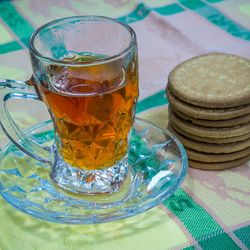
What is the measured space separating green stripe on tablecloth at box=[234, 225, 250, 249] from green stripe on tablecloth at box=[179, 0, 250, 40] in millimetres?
518

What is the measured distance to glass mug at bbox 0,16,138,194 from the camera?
23.4 inches

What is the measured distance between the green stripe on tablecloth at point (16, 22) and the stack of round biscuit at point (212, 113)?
0.46 meters

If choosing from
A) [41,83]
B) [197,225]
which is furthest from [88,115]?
[197,225]

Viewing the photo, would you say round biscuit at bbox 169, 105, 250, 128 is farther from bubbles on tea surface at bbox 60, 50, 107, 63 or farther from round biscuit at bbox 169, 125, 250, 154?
bubbles on tea surface at bbox 60, 50, 107, 63

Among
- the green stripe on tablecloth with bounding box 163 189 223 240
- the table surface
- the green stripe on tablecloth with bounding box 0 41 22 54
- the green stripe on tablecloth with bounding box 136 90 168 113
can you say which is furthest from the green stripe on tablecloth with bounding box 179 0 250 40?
the green stripe on tablecloth with bounding box 163 189 223 240

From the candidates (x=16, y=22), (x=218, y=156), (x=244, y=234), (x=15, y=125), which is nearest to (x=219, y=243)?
(x=244, y=234)

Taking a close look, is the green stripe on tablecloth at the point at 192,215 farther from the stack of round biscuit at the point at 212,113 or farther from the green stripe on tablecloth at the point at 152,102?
the green stripe on tablecloth at the point at 152,102

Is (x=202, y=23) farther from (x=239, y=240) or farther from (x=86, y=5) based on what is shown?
(x=239, y=240)

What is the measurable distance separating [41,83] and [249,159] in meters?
0.28

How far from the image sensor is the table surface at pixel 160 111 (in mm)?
582

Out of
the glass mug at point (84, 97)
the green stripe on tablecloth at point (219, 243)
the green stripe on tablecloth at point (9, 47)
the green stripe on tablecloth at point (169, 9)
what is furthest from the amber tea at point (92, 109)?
the green stripe on tablecloth at point (169, 9)

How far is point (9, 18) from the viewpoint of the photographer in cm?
115

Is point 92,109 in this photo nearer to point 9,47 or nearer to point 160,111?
point 160,111

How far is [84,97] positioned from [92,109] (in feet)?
0.06
